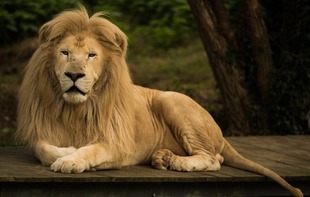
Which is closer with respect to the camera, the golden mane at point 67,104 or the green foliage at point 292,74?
the golden mane at point 67,104

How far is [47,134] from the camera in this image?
524 centimetres

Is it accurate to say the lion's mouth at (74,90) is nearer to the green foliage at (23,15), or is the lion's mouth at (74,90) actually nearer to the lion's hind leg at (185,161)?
the lion's hind leg at (185,161)

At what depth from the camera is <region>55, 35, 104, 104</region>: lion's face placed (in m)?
4.93

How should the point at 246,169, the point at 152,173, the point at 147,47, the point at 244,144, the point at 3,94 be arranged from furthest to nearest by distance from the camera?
the point at 147,47, the point at 3,94, the point at 244,144, the point at 246,169, the point at 152,173

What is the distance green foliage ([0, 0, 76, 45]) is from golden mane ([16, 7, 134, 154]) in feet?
21.5

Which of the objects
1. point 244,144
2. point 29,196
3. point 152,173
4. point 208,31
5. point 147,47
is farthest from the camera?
point 147,47

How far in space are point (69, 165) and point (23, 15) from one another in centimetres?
733

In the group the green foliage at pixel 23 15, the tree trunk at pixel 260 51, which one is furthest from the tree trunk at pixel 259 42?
the green foliage at pixel 23 15

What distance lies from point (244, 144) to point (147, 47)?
18.2 feet

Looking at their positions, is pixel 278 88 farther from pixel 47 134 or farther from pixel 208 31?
pixel 47 134

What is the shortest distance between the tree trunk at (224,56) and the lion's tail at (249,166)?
1.99 m

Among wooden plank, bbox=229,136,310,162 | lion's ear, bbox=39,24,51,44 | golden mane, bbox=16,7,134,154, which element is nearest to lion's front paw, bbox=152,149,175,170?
golden mane, bbox=16,7,134,154

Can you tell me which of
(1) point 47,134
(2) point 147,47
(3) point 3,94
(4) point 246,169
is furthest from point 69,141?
(2) point 147,47

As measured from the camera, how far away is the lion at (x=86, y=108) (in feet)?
16.5
